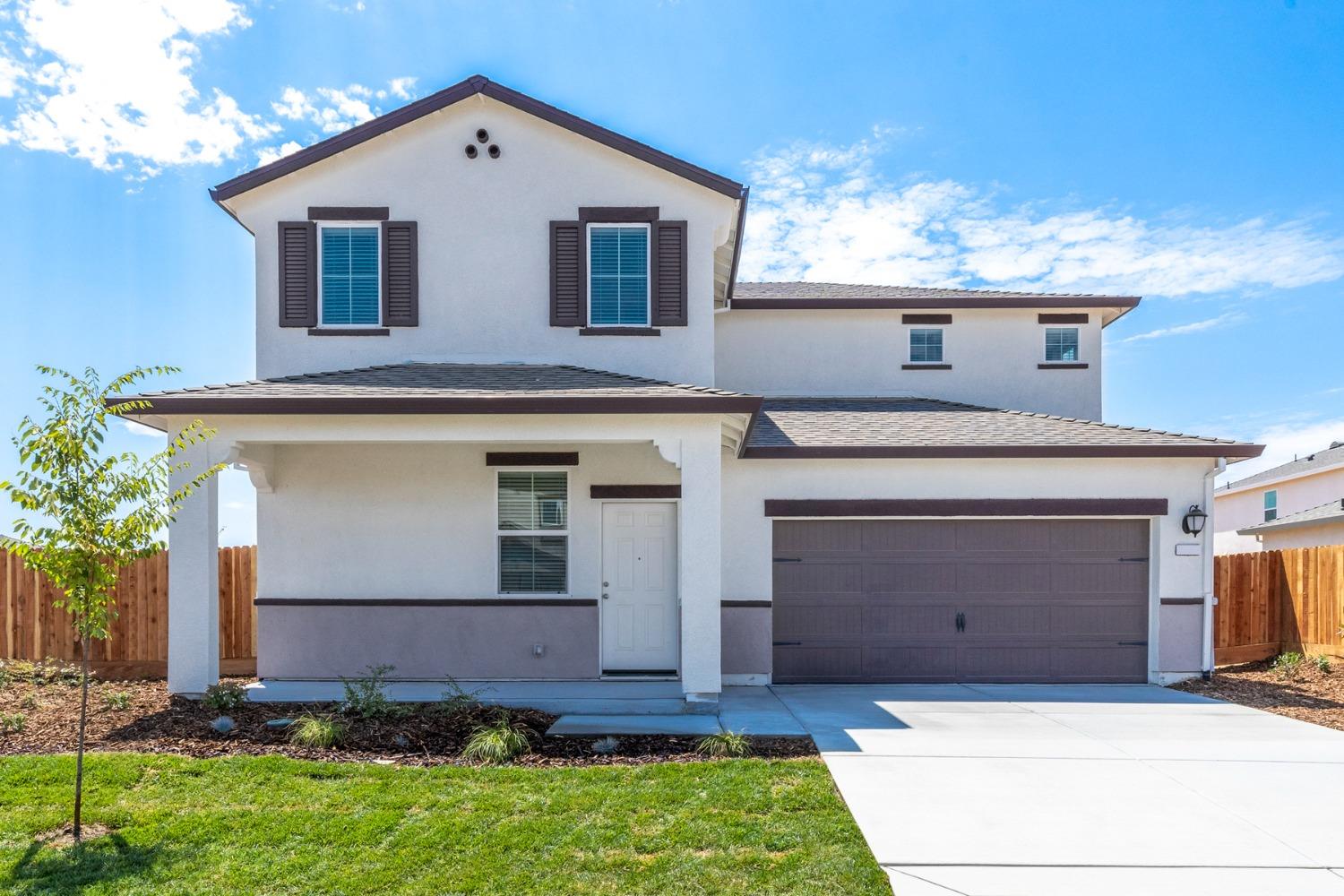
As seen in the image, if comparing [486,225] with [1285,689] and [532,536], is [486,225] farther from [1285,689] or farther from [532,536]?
[1285,689]

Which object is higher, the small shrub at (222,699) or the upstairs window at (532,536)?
the upstairs window at (532,536)

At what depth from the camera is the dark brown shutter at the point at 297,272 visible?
10586mm

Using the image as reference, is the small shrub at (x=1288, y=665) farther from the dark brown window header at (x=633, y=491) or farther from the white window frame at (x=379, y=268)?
the white window frame at (x=379, y=268)

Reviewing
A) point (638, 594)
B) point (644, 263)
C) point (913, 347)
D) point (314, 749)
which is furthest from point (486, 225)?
point (913, 347)

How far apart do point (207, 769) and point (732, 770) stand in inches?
155

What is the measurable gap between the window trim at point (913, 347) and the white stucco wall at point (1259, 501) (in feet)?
46.8

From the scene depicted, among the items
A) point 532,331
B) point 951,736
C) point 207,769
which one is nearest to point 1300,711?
point 951,736

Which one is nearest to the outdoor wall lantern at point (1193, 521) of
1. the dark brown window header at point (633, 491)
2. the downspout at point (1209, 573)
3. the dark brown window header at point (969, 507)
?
the downspout at point (1209, 573)

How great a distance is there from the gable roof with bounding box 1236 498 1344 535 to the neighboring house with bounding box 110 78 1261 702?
12491mm

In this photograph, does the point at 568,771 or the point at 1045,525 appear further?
the point at 1045,525

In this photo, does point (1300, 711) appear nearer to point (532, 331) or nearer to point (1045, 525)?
point (1045, 525)

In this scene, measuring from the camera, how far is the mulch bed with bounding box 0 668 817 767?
265 inches

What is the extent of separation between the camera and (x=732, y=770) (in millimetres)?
6270

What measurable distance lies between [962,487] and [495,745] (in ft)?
21.9
